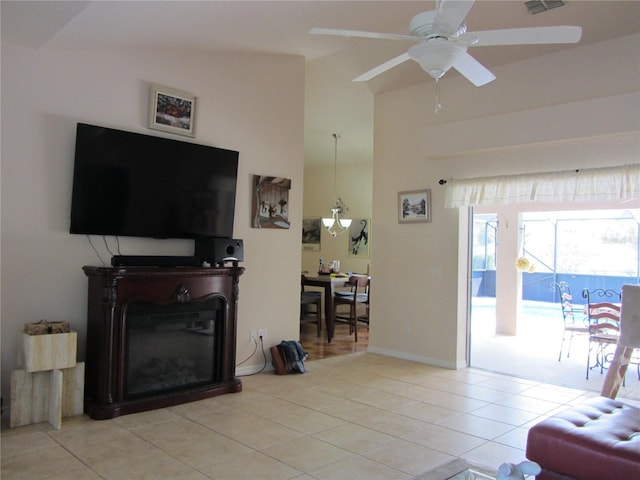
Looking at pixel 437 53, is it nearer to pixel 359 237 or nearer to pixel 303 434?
pixel 303 434

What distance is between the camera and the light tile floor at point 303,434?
2623 millimetres

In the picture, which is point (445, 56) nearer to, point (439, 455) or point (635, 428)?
point (635, 428)

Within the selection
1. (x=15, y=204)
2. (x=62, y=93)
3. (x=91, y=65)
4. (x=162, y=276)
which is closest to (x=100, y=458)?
(x=162, y=276)

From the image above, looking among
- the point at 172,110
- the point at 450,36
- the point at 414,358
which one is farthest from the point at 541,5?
the point at 414,358

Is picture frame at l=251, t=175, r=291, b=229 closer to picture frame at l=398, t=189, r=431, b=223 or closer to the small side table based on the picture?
picture frame at l=398, t=189, r=431, b=223

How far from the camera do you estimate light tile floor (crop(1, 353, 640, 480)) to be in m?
2.62

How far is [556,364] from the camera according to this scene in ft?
17.6

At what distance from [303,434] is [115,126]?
2.66 m

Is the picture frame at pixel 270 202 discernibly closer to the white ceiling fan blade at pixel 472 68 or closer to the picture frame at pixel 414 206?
the picture frame at pixel 414 206

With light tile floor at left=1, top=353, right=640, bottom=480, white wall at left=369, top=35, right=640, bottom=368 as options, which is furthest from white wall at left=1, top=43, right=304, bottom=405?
white wall at left=369, top=35, right=640, bottom=368

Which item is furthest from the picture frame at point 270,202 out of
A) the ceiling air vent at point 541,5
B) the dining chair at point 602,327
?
the dining chair at point 602,327

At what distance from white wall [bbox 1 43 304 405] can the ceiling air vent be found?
2275mm

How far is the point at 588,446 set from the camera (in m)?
2.18

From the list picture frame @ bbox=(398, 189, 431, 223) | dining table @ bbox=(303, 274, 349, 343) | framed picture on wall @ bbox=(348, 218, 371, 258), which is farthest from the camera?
framed picture on wall @ bbox=(348, 218, 371, 258)
